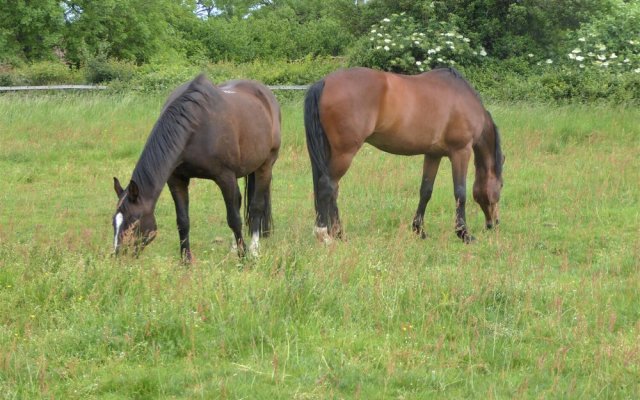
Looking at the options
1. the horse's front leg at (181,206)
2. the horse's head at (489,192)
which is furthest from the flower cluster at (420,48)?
the horse's front leg at (181,206)

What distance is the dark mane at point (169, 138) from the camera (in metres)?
7.22

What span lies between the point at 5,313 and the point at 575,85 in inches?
622

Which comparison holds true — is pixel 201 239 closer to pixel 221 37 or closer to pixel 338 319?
pixel 338 319

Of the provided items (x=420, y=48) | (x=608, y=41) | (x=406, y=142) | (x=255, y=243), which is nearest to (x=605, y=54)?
(x=608, y=41)

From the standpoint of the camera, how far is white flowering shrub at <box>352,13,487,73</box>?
22.6 meters

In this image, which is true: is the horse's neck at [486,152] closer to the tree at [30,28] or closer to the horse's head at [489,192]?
the horse's head at [489,192]

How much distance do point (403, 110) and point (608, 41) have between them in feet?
47.9

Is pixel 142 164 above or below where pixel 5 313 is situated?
above

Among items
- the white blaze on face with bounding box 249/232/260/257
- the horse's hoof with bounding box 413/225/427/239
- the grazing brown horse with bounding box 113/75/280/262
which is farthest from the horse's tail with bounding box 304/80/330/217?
the horse's hoof with bounding box 413/225/427/239

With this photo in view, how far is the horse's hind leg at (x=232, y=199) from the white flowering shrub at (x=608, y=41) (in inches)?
587

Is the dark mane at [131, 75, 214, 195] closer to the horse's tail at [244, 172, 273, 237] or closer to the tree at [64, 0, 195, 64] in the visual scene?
the horse's tail at [244, 172, 273, 237]

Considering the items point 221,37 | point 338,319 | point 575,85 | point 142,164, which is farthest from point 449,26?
point 221,37

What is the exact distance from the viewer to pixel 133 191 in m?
7.00

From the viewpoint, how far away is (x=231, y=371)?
16.0 feet
